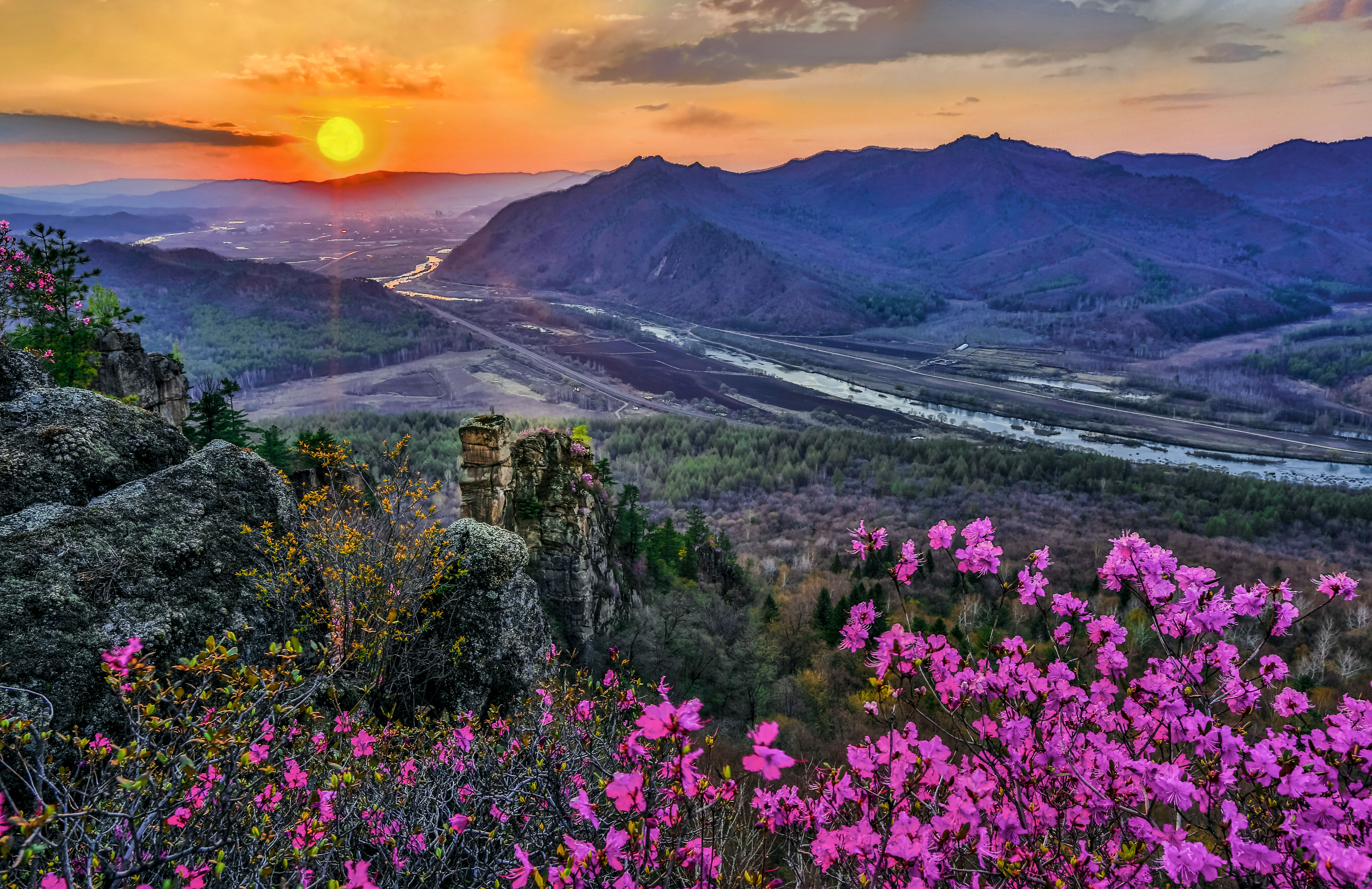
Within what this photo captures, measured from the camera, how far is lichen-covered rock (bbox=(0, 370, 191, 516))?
31.1ft

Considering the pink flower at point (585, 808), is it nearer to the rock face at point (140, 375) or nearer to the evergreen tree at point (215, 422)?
the rock face at point (140, 375)

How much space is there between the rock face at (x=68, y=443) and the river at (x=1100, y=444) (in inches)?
3802

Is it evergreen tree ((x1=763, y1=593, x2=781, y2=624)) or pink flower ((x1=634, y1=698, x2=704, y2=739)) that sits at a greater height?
pink flower ((x1=634, y1=698, x2=704, y2=739))

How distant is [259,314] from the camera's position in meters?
155

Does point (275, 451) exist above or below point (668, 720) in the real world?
below

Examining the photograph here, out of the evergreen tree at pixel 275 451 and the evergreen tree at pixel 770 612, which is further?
the evergreen tree at pixel 770 612

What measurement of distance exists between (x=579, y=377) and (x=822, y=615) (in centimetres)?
10320

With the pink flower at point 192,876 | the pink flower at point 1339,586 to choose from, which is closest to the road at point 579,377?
the pink flower at point 1339,586

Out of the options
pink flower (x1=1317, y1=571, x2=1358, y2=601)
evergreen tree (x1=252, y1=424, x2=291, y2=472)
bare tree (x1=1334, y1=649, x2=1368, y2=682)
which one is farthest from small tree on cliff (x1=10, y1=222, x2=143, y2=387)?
bare tree (x1=1334, y1=649, x2=1368, y2=682)

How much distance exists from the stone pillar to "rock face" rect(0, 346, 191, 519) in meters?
11.3

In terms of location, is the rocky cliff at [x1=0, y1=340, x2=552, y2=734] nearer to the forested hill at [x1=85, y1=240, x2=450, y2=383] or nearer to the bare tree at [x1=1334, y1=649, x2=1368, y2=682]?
the bare tree at [x1=1334, y1=649, x2=1368, y2=682]

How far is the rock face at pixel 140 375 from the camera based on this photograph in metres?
23.9

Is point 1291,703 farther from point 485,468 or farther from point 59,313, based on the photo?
point 59,313

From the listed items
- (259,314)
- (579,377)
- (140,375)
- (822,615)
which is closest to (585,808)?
(822,615)
